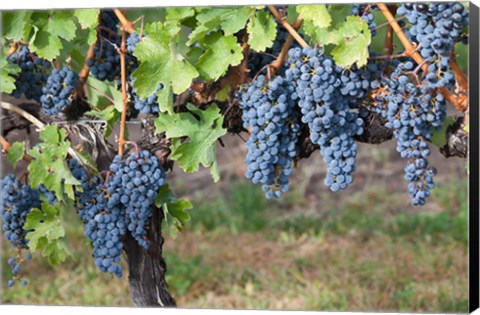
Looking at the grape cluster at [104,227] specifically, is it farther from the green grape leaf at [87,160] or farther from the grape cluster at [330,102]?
the grape cluster at [330,102]

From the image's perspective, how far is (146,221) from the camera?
10.3 feet

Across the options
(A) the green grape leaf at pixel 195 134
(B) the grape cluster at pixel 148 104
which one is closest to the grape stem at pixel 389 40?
(A) the green grape leaf at pixel 195 134

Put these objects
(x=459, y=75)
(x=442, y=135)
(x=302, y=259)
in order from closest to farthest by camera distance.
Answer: (x=459, y=75) → (x=442, y=135) → (x=302, y=259)

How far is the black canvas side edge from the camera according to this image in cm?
273

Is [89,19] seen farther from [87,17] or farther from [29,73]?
[29,73]

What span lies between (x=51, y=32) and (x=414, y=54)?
121 centimetres

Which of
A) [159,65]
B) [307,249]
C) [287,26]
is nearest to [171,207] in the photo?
[159,65]

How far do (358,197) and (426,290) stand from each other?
183 cm

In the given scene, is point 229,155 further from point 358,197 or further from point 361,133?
point 361,133

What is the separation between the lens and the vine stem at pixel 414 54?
8.83 ft

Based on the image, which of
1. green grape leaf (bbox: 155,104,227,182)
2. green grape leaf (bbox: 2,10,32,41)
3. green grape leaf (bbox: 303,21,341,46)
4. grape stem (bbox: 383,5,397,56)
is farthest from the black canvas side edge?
green grape leaf (bbox: 2,10,32,41)

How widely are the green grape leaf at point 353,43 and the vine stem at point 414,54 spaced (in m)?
0.10

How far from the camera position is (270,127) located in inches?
109

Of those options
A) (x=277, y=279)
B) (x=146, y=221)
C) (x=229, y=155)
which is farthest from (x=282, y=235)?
(x=146, y=221)
